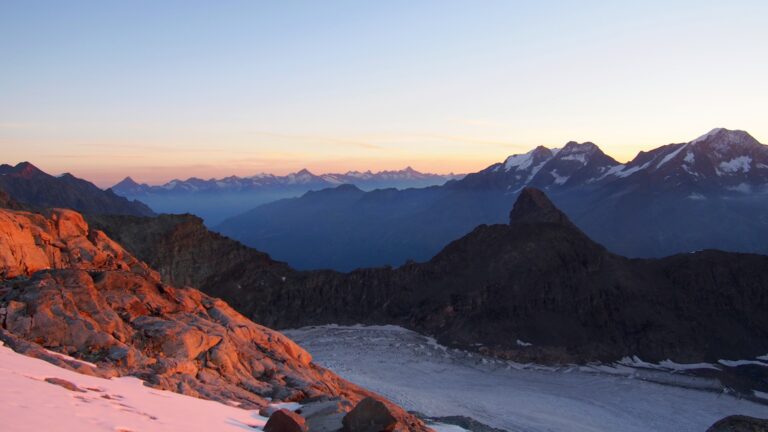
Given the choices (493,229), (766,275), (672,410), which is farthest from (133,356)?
(766,275)

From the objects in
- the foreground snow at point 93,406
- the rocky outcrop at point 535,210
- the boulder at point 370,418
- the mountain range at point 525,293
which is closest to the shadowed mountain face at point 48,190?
the mountain range at point 525,293

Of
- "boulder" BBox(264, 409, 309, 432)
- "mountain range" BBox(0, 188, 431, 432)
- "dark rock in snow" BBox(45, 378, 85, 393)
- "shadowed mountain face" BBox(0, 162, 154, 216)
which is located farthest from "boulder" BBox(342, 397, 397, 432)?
"shadowed mountain face" BBox(0, 162, 154, 216)

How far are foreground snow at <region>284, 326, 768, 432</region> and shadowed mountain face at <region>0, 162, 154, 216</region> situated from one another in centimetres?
12325

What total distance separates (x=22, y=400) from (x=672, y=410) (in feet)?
189

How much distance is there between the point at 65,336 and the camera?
19359 mm

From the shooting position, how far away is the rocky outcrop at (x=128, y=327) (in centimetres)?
1917

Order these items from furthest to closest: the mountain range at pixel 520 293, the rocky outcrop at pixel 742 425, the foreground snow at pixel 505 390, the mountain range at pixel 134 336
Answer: the mountain range at pixel 520 293 → the foreground snow at pixel 505 390 → the rocky outcrop at pixel 742 425 → the mountain range at pixel 134 336

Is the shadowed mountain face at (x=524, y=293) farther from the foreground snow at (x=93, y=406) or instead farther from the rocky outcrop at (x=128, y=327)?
the foreground snow at (x=93, y=406)

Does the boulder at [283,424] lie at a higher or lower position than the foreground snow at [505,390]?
higher

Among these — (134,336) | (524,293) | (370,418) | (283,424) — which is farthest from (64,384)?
(524,293)

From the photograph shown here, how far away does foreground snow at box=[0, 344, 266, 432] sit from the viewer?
36.8ft

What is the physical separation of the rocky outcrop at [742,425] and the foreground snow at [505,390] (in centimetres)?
2489

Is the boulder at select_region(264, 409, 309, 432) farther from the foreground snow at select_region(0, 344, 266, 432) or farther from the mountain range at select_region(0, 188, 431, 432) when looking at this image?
the foreground snow at select_region(0, 344, 266, 432)

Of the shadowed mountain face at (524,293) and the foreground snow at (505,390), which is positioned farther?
the shadowed mountain face at (524,293)
